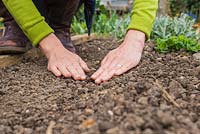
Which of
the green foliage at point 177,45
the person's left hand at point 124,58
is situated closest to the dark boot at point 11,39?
the person's left hand at point 124,58

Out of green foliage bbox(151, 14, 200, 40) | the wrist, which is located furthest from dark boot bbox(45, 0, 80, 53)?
green foliage bbox(151, 14, 200, 40)

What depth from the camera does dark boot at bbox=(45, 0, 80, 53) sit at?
2627mm

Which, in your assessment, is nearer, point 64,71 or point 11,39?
point 64,71

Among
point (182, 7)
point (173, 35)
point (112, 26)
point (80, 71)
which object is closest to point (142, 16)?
point (80, 71)

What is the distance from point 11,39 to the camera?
248cm

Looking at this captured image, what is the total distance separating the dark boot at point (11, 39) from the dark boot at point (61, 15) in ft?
0.72

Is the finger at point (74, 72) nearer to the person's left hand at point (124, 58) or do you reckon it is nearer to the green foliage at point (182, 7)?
the person's left hand at point (124, 58)

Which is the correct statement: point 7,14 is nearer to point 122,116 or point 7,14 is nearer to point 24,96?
point 24,96

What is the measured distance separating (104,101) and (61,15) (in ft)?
4.25

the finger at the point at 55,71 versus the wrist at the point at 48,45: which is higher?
the wrist at the point at 48,45

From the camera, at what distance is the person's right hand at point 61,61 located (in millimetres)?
2018

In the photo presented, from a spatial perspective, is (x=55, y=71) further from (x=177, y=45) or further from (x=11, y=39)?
(x=177, y=45)

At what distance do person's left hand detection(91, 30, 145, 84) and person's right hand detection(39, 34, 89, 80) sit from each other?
111mm

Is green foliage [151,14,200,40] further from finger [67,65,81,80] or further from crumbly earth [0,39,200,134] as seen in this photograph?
finger [67,65,81,80]
